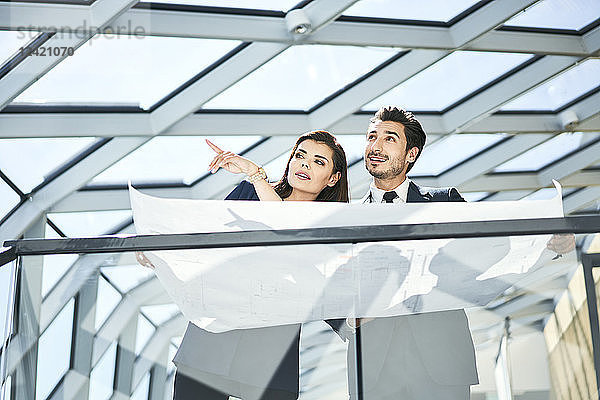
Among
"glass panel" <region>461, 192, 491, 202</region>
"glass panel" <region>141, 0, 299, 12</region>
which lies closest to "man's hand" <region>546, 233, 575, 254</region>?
"glass panel" <region>141, 0, 299, 12</region>

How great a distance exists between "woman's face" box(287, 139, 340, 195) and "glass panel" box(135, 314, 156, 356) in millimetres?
859

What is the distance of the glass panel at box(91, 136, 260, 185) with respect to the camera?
6.74 m

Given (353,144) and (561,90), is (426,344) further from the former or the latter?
(561,90)

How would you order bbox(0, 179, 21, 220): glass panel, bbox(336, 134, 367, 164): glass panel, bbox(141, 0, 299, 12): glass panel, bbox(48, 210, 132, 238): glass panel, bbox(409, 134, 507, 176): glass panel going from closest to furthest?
bbox(141, 0, 299, 12): glass panel
bbox(0, 179, 21, 220): glass panel
bbox(48, 210, 132, 238): glass panel
bbox(336, 134, 367, 164): glass panel
bbox(409, 134, 507, 176): glass panel

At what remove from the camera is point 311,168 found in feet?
9.79

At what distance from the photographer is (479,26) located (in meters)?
6.00

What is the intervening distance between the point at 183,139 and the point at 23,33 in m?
2.10

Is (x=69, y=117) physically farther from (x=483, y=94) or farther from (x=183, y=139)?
(x=483, y=94)

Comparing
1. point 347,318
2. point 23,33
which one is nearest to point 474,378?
point 347,318

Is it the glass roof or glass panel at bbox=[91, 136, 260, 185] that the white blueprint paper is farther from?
glass panel at bbox=[91, 136, 260, 185]

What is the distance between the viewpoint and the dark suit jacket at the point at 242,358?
238 cm

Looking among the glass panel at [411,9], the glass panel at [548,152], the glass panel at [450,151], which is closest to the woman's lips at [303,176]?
the glass panel at [411,9]

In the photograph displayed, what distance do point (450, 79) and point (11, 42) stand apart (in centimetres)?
397

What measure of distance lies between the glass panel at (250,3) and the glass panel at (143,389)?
10.7ft
